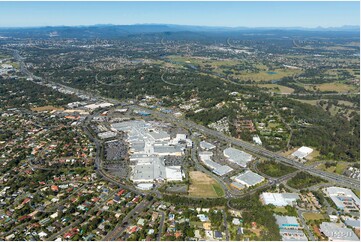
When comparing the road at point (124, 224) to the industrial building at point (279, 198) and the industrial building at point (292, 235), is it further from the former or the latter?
the industrial building at point (292, 235)

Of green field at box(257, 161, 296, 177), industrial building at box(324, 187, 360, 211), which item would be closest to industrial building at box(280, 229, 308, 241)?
industrial building at box(324, 187, 360, 211)

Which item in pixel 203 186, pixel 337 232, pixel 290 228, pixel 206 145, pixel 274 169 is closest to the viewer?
pixel 337 232

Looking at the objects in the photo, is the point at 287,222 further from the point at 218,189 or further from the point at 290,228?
the point at 218,189

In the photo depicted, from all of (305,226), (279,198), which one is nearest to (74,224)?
(279,198)

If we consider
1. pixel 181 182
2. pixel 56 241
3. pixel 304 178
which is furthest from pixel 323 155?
pixel 56 241

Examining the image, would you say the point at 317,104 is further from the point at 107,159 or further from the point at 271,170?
the point at 107,159

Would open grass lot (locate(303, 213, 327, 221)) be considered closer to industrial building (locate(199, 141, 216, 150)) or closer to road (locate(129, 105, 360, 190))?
road (locate(129, 105, 360, 190))
